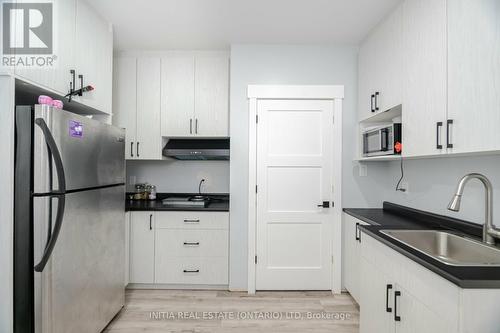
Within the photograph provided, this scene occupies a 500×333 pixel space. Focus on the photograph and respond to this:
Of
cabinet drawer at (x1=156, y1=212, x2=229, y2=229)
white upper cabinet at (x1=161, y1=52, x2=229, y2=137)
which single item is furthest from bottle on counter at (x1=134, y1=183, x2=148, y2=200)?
white upper cabinet at (x1=161, y1=52, x2=229, y2=137)

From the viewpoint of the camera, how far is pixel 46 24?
5.93ft

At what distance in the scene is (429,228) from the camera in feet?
6.35

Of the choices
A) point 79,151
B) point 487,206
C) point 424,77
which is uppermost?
point 424,77

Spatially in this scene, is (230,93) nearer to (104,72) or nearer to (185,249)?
(104,72)

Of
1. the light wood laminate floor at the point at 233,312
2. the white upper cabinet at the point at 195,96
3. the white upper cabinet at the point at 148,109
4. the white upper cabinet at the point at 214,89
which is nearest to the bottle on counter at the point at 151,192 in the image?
the white upper cabinet at the point at 148,109

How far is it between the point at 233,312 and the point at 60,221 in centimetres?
168

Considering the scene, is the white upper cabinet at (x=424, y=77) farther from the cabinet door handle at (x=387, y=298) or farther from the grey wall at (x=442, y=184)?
the cabinet door handle at (x=387, y=298)

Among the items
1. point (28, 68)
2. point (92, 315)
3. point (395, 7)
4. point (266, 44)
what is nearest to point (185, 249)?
point (92, 315)

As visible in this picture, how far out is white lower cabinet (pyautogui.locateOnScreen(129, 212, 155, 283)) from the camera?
292 centimetres

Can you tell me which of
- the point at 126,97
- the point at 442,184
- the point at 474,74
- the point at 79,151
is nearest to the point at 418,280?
the point at 474,74

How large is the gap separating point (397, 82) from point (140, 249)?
111 inches

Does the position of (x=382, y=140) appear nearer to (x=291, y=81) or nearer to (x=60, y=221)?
(x=291, y=81)

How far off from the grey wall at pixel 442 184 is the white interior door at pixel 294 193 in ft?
2.06

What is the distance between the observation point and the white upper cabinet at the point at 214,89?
313 cm
